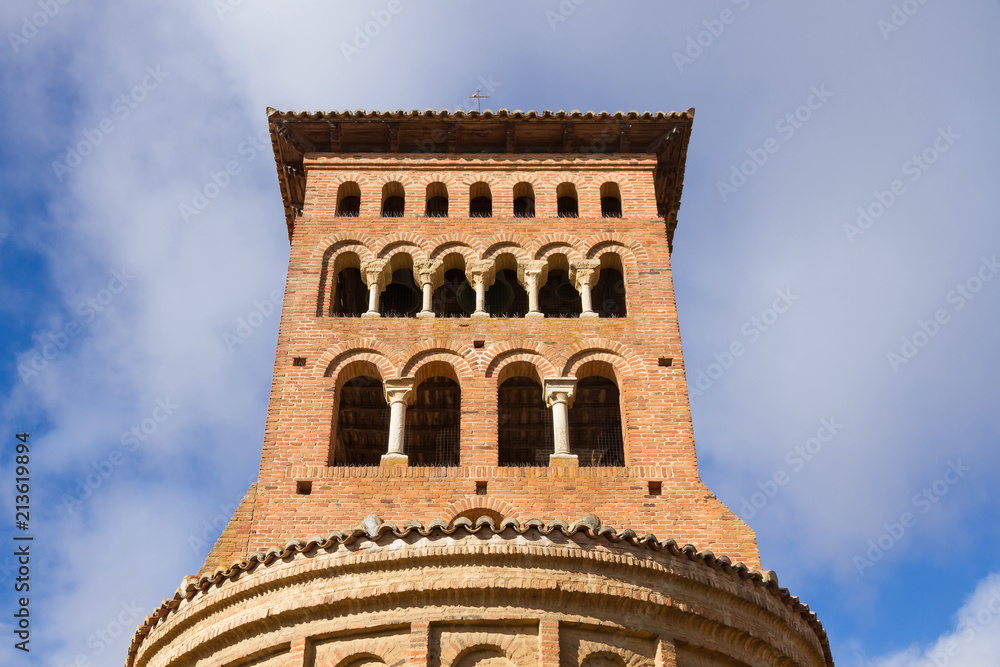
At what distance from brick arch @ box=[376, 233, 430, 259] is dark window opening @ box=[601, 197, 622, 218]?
3959 millimetres

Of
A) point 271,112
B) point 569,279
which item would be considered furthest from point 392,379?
point 271,112

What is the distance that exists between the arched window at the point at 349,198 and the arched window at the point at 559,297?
422cm

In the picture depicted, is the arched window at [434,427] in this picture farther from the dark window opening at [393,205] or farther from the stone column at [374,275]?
the dark window opening at [393,205]

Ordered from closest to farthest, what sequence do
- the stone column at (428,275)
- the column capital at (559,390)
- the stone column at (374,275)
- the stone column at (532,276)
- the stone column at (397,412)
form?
the stone column at (397,412) → the column capital at (559,390) → the stone column at (532,276) → the stone column at (428,275) → the stone column at (374,275)

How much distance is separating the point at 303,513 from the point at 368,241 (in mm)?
6452

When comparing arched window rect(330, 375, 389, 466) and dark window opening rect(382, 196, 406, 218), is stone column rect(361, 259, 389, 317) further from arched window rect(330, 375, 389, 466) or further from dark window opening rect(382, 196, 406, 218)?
dark window opening rect(382, 196, 406, 218)

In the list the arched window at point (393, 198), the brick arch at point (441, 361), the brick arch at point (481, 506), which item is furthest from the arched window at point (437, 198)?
the brick arch at point (481, 506)

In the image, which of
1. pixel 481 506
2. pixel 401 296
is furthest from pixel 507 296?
pixel 481 506

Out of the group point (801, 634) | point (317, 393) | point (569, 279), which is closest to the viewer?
point (801, 634)

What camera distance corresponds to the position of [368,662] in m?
13.9

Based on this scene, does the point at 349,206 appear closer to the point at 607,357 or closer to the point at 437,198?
the point at 437,198

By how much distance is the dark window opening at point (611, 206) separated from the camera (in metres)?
23.5

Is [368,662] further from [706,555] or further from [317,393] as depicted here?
[317,393]

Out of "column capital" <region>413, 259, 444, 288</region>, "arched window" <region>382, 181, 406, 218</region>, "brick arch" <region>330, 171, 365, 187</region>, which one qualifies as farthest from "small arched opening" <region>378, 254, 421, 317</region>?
"brick arch" <region>330, 171, 365, 187</region>
